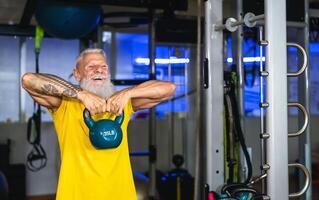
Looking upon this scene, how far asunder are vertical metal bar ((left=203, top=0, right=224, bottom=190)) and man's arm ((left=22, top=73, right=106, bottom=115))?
2.15 feet

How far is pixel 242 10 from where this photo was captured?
235 centimetres

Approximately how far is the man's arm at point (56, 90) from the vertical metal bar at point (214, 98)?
65cm

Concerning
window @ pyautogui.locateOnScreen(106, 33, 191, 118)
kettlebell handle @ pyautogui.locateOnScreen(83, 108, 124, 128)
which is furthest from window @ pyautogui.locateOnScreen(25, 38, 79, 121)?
kettlebell handle @ pyautogui.locateOnScreen(83, 108, 124, 128)

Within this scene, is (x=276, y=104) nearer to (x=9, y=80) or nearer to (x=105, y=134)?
(x=105, y=134)

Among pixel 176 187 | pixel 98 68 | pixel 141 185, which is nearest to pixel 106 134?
pixel 98 68

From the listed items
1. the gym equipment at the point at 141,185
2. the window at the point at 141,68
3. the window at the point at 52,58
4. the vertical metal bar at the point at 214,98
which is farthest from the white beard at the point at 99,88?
the window at the point at 52,58

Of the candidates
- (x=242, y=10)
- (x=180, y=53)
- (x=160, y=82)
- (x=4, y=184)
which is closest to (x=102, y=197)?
(x=160, y=82)

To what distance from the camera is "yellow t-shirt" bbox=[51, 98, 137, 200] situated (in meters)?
1.65

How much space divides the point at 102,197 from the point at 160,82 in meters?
0.60

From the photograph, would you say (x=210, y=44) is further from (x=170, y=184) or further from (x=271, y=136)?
(x=170, y=184)

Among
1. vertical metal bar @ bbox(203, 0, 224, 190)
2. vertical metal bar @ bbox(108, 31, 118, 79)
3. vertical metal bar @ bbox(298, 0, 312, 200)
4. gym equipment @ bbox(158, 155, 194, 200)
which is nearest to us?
vertical metal bar @ bbox(203, 0, 224, 190)

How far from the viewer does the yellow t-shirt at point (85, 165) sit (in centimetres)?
165

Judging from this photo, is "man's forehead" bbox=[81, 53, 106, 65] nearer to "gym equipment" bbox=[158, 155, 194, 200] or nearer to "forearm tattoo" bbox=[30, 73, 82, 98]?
"forearm tattoo" bbox=[30, 73, 82, 98]

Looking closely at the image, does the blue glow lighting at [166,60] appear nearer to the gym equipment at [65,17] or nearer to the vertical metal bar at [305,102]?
the gym equipment at [65,17]
